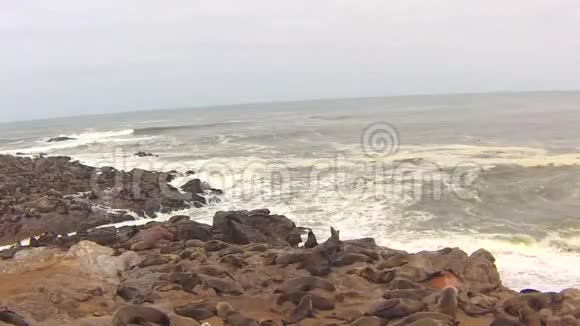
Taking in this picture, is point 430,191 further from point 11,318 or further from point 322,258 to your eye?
point 11,318

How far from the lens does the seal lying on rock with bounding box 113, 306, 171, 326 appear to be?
6.25 metres

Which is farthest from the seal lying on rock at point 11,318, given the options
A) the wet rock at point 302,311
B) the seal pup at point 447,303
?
the seal pup at point 447,303

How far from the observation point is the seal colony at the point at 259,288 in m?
6.90

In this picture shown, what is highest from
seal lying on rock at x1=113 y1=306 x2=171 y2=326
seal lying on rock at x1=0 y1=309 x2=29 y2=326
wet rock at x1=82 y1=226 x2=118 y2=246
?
seal lying on rock at x1=0 y1=309 x2=29 y2=326

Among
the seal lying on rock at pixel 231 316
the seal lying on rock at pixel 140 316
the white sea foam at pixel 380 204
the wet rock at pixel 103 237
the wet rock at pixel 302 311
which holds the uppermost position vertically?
the seal lying on rock at pixel 140 316

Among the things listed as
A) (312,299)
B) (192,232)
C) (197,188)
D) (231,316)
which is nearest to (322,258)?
(312,299)

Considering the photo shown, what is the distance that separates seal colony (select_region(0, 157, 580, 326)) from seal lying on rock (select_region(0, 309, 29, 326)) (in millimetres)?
14

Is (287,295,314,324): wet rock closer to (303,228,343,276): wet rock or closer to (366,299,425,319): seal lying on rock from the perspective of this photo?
(366,299,425,319): seal lying on rock

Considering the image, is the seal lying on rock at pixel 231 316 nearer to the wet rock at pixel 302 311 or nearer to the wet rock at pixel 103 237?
the wet rock at pixel 302 311

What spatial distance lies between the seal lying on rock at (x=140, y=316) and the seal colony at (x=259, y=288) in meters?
0.01

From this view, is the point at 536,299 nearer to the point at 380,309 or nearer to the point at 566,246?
the point at 380,309

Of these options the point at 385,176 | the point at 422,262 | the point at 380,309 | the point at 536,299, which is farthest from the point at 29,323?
the point at 385,176

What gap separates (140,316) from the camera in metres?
6.39

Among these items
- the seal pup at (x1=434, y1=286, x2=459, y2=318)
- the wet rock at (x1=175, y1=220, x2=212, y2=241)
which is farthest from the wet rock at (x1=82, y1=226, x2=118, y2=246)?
the seal pup at (x1=434, y1=286, x2=459, y2=318)
